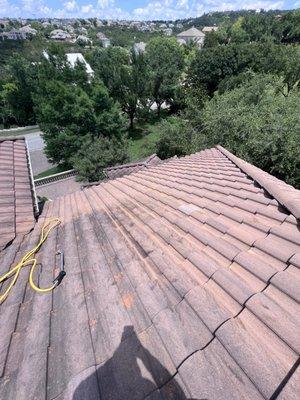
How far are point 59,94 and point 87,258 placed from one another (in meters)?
21.5

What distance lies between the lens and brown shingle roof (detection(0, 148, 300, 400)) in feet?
5.43

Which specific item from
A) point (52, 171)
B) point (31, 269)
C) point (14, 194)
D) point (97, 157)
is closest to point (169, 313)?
point (31, 269)

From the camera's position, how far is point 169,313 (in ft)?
7.13

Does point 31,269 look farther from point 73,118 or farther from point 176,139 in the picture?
point 73,118

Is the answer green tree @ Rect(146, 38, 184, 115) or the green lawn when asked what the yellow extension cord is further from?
green tree @ Rect(146, 38, 184, 115)

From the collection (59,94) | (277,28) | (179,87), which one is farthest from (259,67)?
(277,28)

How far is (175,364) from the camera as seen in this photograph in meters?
1.77

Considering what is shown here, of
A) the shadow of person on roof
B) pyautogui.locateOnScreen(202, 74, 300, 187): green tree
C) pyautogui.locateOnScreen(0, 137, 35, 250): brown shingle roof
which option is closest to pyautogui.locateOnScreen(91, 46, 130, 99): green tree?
pyautogui.locateOnScreen(202, 74, 300, 187): green tree

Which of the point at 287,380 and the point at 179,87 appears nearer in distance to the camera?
the point at 287,380

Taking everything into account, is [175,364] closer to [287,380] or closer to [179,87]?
[287,380]

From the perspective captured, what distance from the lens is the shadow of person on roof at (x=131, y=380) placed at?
1654mm

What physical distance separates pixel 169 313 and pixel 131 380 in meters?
0.58

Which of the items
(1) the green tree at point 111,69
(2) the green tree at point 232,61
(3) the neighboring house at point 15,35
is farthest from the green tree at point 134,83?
(3) the neighboring house at point 15,35

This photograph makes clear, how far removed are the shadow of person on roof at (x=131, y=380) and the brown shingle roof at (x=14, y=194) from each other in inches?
130
